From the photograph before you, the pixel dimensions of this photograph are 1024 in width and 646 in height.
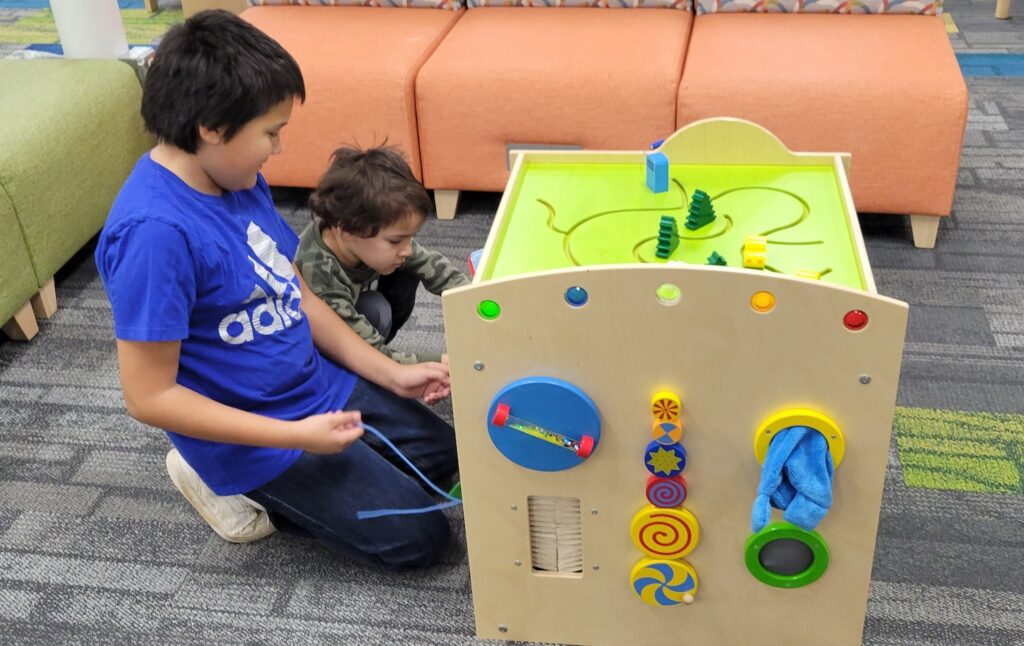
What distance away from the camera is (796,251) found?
4.28 ft

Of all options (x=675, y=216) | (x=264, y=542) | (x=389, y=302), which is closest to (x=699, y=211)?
(x=675, y=216)

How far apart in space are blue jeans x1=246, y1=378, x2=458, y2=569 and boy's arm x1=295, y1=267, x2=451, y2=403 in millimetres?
48

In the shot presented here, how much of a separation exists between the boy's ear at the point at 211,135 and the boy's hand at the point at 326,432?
36cm

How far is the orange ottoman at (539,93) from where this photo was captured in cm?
216

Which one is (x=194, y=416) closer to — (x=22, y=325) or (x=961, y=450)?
(x=22, y=325)

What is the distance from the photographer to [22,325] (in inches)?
79.9

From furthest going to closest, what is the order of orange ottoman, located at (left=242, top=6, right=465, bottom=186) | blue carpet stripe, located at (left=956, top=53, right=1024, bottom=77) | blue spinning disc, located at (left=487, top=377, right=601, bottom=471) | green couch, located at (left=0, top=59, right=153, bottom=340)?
blue carpet stripe, located at (left=956, top=53, right=1024, bottom=77), orange ottoman, located at (left=242, top=6, right=465, bottom=186), green couch, located at (left=0, top=59, right=153, bottom=340), blue spinning disc, located at (left=487, top=377, right=601, bottom=471)

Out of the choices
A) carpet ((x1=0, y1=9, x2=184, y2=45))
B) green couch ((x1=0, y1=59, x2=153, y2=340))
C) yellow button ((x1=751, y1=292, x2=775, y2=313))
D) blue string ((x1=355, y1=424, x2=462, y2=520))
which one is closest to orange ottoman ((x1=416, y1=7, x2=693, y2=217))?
green couch ((x1=0, y1=59, x2=153, y2=340))

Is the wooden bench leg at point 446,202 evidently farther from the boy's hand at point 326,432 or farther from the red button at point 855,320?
the red button at point 855,320

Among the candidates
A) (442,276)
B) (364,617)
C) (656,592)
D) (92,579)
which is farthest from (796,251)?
(92,579)

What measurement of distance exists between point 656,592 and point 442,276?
643mm

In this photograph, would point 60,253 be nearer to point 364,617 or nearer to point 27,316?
point 27,316

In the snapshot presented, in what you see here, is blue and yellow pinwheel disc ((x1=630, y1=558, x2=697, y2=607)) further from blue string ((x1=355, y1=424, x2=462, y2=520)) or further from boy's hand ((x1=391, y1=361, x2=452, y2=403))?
boy's hand ((x1=391, y1=361, x2=452, y2=403))

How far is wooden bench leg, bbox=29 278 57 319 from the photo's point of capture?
82.8 inches
